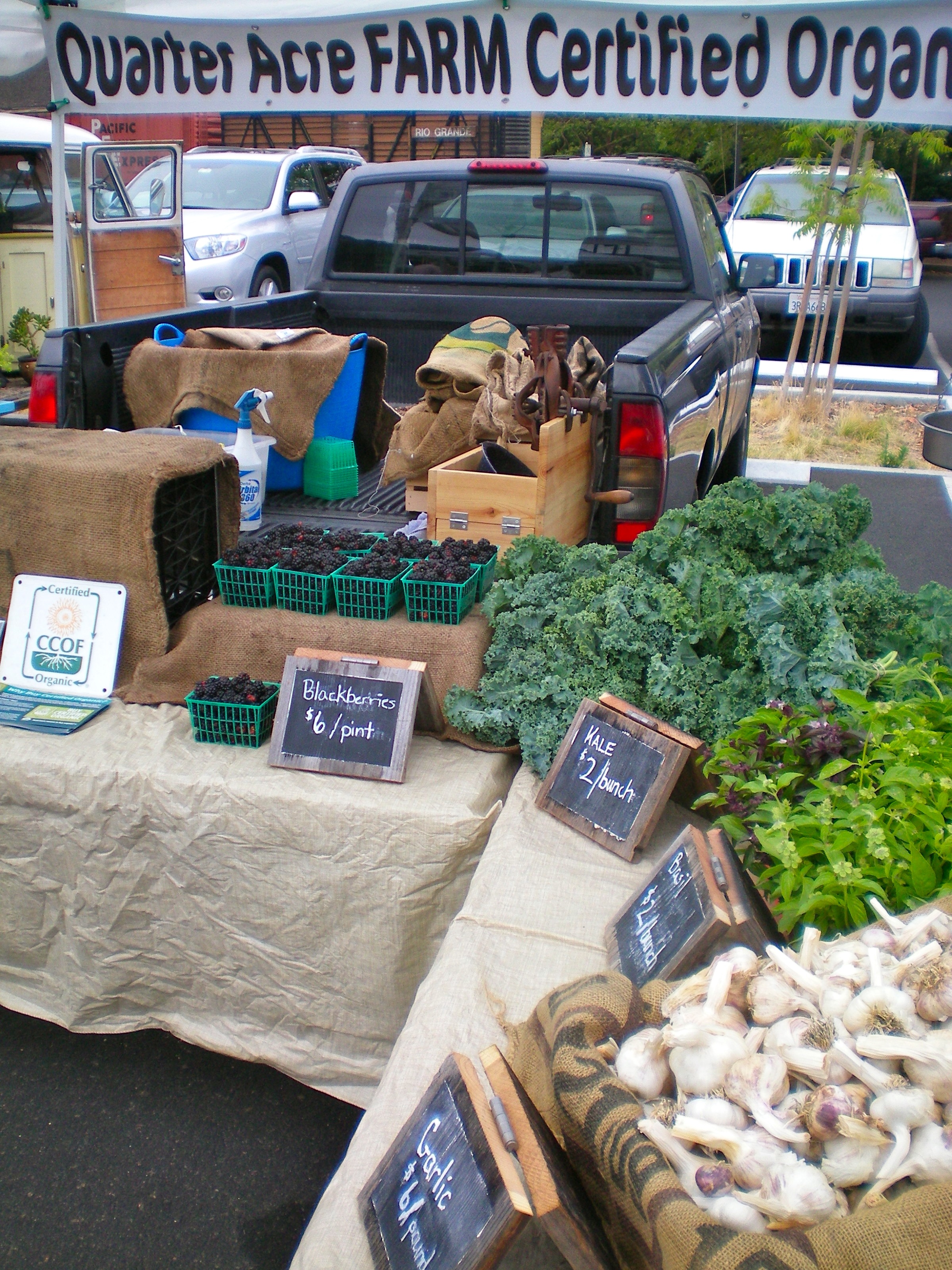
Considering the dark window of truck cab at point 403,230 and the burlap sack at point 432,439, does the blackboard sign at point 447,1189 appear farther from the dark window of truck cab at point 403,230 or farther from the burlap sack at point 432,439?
the dark window of truck cab at point 403,230

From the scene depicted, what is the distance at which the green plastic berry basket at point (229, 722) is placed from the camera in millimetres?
2846

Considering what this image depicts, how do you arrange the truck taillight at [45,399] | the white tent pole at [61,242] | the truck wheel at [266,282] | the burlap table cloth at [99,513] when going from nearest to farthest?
the burlap table cloth at [99,513]
the truck taillight at [45,399]
the white tent pole at [61,242]
the truck wheel at [266,282]

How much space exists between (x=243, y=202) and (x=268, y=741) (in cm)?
1098

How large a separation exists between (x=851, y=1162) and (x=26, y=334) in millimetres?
11835

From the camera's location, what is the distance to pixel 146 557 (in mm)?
3121

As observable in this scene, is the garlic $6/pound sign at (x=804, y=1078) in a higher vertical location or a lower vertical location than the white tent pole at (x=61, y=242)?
lower

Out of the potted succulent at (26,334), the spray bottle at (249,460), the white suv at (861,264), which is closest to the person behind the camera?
the spray bottle at (249,460)

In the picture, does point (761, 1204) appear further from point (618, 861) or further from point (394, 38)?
point (394, 38)

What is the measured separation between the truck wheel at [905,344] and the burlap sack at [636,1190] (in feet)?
41.5

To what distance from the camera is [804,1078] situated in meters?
1.41

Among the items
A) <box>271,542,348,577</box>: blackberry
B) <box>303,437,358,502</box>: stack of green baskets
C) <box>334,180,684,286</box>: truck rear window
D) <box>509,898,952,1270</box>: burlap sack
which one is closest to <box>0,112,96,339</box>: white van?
<box>334,180,684,286</box>: truck rear window

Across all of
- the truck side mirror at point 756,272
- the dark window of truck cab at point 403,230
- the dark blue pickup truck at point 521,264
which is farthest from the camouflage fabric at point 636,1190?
the truck side mirror at point 756,272

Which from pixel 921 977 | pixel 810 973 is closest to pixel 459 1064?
pixel 810 973

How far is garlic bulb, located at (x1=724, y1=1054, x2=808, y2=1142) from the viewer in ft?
4.40
